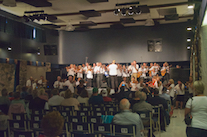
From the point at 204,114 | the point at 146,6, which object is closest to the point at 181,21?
the point at 146,6

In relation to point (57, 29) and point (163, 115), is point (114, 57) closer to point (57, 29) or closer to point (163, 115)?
point (57, 29)

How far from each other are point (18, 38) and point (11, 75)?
92.9 inches

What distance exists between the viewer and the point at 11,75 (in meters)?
12.7

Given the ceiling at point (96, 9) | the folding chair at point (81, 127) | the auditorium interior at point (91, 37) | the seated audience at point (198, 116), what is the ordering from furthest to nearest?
1. the auditorium interior at point (91, 37)
2. the ceiling at point (96, 9)
3. the folding chair at point (81, 127)
4. the seated audience at point (198, 116)

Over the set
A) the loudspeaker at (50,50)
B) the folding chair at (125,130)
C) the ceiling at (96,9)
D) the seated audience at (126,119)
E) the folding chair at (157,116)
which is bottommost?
the folding chair at (157,116)

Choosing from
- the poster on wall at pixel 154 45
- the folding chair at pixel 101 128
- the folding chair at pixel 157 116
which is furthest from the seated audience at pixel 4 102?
the poster on wall at pixel 154 45

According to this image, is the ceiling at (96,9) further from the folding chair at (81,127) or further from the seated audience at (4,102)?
the folding chair at (81,127)

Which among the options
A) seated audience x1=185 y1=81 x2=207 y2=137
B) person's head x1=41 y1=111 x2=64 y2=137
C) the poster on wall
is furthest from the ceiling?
person's head x1=41 y1=111 x2=64 y2=137

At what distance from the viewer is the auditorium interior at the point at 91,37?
11789 millimetres

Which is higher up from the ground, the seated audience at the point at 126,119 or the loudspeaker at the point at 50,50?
the loudspeaker at the point at 50,50

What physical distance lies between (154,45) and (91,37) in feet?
15.7

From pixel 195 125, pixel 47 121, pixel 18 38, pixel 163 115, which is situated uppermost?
pixel 18 38

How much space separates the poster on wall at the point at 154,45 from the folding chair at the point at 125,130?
1277cm

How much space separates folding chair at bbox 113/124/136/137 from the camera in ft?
10.4
